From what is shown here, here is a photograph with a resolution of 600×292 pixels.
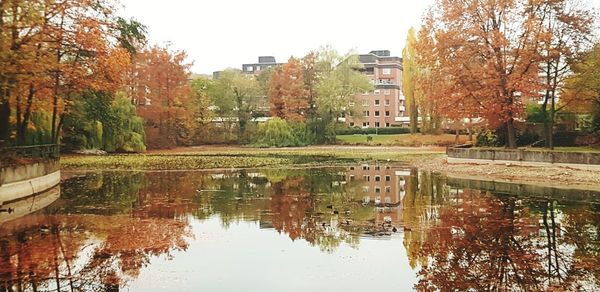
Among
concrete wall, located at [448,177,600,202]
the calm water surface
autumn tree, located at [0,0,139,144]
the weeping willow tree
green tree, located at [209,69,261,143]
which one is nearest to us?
the calm water surface

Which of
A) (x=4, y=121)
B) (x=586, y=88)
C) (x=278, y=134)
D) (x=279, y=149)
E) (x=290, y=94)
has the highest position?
(x=290, y=94)

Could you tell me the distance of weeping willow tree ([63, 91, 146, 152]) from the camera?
47281 mm

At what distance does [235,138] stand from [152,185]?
4604cm

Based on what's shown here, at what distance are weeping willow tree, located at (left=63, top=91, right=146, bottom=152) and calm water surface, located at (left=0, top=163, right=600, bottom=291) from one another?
87.5ft

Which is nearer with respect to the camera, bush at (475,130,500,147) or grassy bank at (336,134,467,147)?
bush at (475,130,500,147)

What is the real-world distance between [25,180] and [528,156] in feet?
82.5

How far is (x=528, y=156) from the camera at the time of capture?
2978cm

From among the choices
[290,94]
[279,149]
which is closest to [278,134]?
[279,149]

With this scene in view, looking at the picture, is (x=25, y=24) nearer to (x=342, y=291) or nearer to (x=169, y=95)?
(x=342, y=291)

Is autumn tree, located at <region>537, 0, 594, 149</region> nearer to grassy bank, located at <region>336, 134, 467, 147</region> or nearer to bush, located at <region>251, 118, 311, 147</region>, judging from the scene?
grassy bank, located at <region>336, 134, 467, 147</region>

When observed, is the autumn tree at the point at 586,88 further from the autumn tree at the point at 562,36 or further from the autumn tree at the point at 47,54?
the autumn tree at the point at 47,54

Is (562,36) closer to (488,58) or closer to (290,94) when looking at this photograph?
(488,58)

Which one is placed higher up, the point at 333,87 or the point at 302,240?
the point at 333,87

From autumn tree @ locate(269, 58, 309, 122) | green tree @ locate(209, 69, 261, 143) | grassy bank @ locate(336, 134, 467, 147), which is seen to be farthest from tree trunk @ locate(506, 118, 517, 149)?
green tree @ locate(209, 69, 261, 143)
